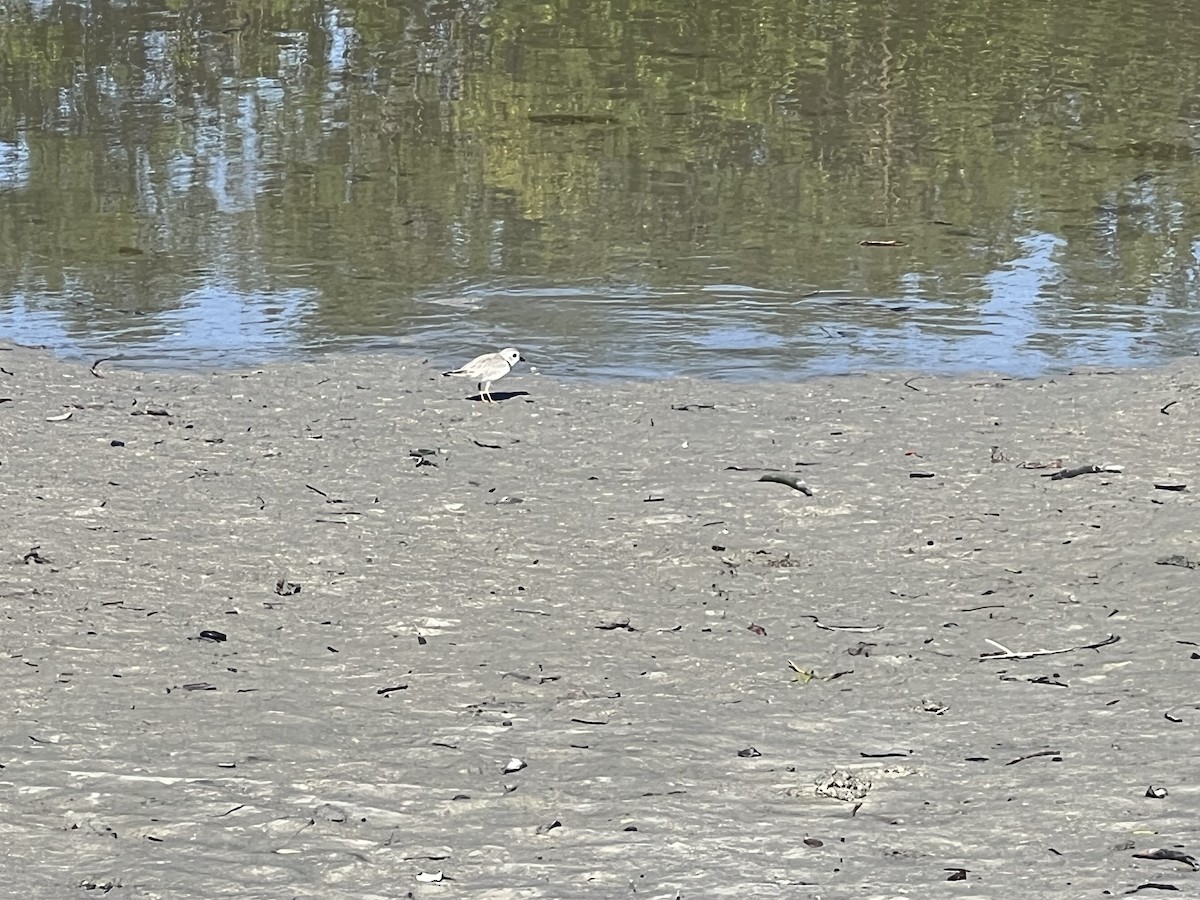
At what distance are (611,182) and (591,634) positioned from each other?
5.01 meters

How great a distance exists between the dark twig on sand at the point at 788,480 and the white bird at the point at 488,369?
1.16 m

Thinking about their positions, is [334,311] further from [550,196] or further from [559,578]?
[559,578]

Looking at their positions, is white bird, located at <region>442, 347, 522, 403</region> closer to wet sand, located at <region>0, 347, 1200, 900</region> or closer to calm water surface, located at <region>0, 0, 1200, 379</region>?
wet sand, located at <region>0, 347, 1200, 900</region>

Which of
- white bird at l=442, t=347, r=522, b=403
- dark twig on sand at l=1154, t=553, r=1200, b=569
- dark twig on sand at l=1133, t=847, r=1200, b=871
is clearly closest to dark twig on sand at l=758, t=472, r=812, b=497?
dark twig on sand at l=1154, t=553, r=1200, b=569

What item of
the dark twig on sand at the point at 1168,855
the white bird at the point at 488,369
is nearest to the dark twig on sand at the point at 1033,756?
the dark twig on sand at the point at 1168,855

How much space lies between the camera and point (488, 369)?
6379 mm

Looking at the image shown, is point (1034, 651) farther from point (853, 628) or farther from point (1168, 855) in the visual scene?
point (1168, 855)

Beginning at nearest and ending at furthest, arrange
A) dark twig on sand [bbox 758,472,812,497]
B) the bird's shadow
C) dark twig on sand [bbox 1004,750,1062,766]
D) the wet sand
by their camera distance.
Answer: the wet sand < dark twig on sand [bbox 1004,750,1062,766] < dark twig on sand [bbox 758,472,812,497] < the bird's shadow

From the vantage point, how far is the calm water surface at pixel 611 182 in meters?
7.23

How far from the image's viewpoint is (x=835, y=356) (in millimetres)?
6875

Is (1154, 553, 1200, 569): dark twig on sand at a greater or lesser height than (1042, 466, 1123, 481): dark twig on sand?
lesser

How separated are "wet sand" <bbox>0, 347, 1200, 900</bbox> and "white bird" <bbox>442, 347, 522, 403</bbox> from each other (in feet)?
0.36

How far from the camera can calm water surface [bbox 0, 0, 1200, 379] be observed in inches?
285

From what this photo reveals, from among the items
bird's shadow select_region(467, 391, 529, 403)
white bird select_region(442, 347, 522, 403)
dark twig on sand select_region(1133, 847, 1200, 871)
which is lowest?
dark twig on sand select_region(1133, 847, 1200, 871)
